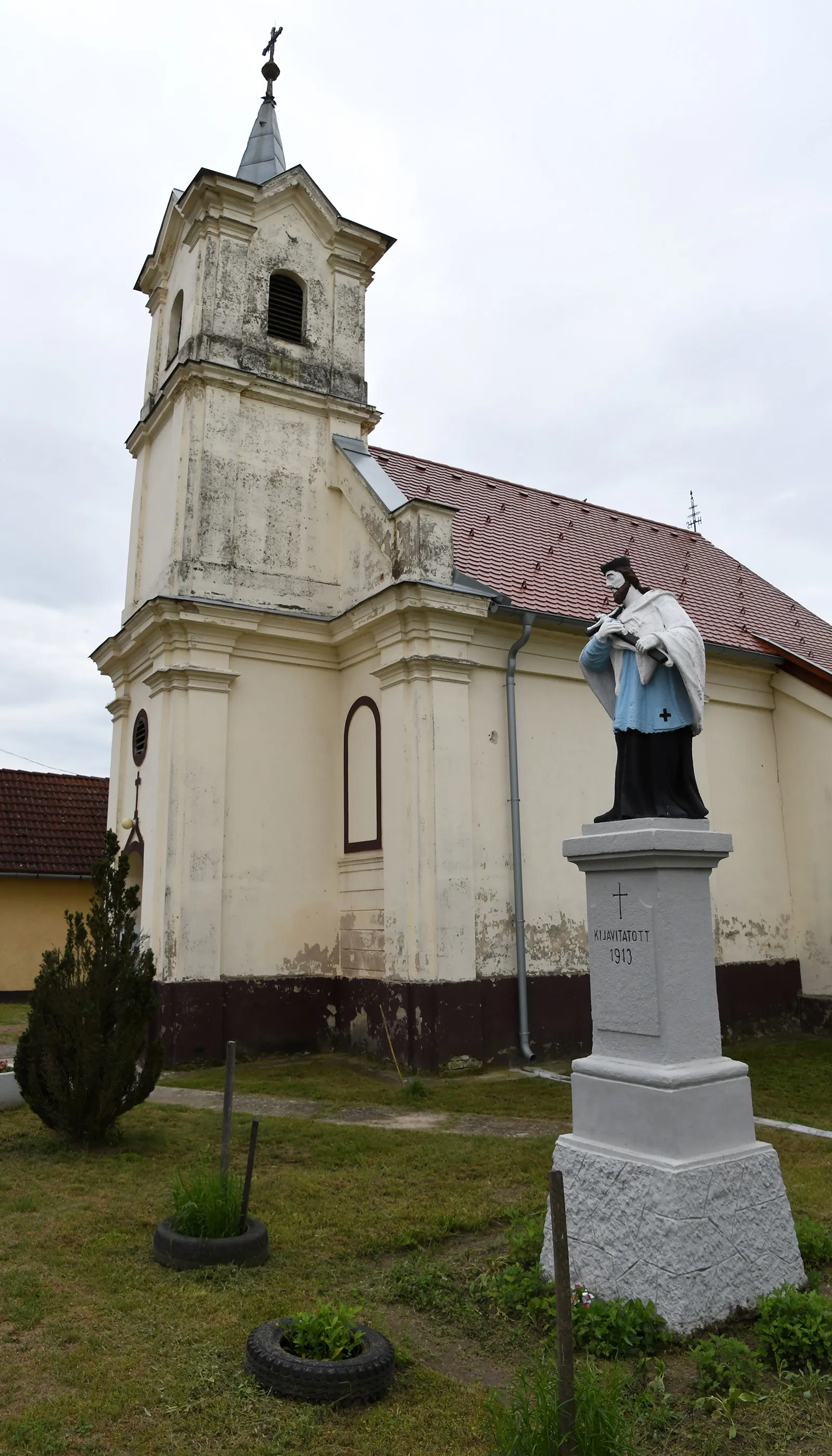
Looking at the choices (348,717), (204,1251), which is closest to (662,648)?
(204,1251)

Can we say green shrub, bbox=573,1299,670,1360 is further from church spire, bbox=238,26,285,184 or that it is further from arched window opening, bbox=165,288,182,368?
church spire, bbox=238,26,285,184

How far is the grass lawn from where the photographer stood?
3428mm

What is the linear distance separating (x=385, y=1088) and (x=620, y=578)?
658 cm

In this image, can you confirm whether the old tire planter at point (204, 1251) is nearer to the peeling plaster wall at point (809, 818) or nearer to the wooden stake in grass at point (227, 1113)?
the wooden stake in grass at point (227, 1113)

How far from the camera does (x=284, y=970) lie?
494 inches

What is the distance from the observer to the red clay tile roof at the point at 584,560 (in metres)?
13.8

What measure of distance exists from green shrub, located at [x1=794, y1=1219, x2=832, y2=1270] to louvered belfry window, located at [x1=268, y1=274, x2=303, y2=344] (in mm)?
13411

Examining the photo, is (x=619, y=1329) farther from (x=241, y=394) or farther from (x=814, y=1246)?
(x=241, y=394)

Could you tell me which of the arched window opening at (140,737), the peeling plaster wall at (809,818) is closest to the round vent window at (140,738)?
the arched window opening at (140,737)

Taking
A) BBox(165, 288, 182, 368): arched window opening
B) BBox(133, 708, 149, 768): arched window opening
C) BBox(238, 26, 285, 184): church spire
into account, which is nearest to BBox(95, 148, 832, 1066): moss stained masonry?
BBox(165, 288, 182, 368): arched window opening

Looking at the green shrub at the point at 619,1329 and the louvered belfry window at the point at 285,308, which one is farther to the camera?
the louvered belfry window at the point at 285,308

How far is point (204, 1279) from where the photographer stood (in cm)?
477

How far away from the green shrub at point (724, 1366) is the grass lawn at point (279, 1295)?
0.25 feet

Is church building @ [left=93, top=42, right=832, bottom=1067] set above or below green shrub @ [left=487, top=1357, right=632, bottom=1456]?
above
